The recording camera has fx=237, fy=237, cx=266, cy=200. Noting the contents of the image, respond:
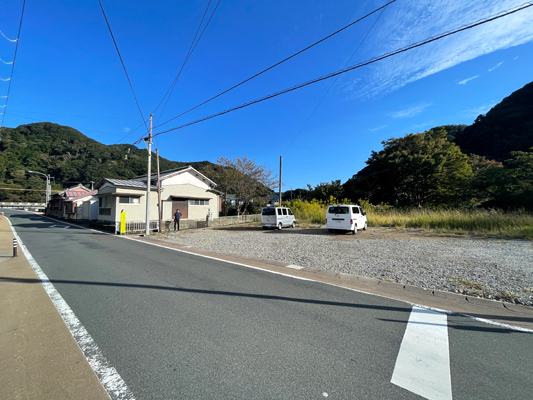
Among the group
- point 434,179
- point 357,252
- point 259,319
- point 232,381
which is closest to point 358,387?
point 232,381

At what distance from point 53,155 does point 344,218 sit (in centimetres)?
7387

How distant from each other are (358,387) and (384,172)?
30.7 metres

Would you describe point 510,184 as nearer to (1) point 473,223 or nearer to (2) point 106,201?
(1) point 473,223

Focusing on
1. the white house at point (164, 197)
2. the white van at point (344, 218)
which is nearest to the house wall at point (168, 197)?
the white house at point (164, 197)

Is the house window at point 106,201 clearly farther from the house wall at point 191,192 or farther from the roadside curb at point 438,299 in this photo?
the roadside curb at point 438,299

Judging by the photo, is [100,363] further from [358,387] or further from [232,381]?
[358,387]

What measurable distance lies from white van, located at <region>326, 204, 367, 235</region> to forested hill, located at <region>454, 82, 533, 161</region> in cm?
3975

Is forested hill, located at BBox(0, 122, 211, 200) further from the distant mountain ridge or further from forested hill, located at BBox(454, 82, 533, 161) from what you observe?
forested hill, located at BBox(454, 82, 533, 161)

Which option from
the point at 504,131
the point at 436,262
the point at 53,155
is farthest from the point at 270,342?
the point at 53,155

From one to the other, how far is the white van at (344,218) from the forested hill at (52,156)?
43.6 metres

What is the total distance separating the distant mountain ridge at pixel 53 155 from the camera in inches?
2098

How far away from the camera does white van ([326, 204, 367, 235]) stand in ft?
46.5

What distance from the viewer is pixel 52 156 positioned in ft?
192

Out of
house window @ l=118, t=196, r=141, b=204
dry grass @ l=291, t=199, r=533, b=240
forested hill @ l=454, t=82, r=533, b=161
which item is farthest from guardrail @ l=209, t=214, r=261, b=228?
forested hill @ l=454, t=82, r=533, b=161
